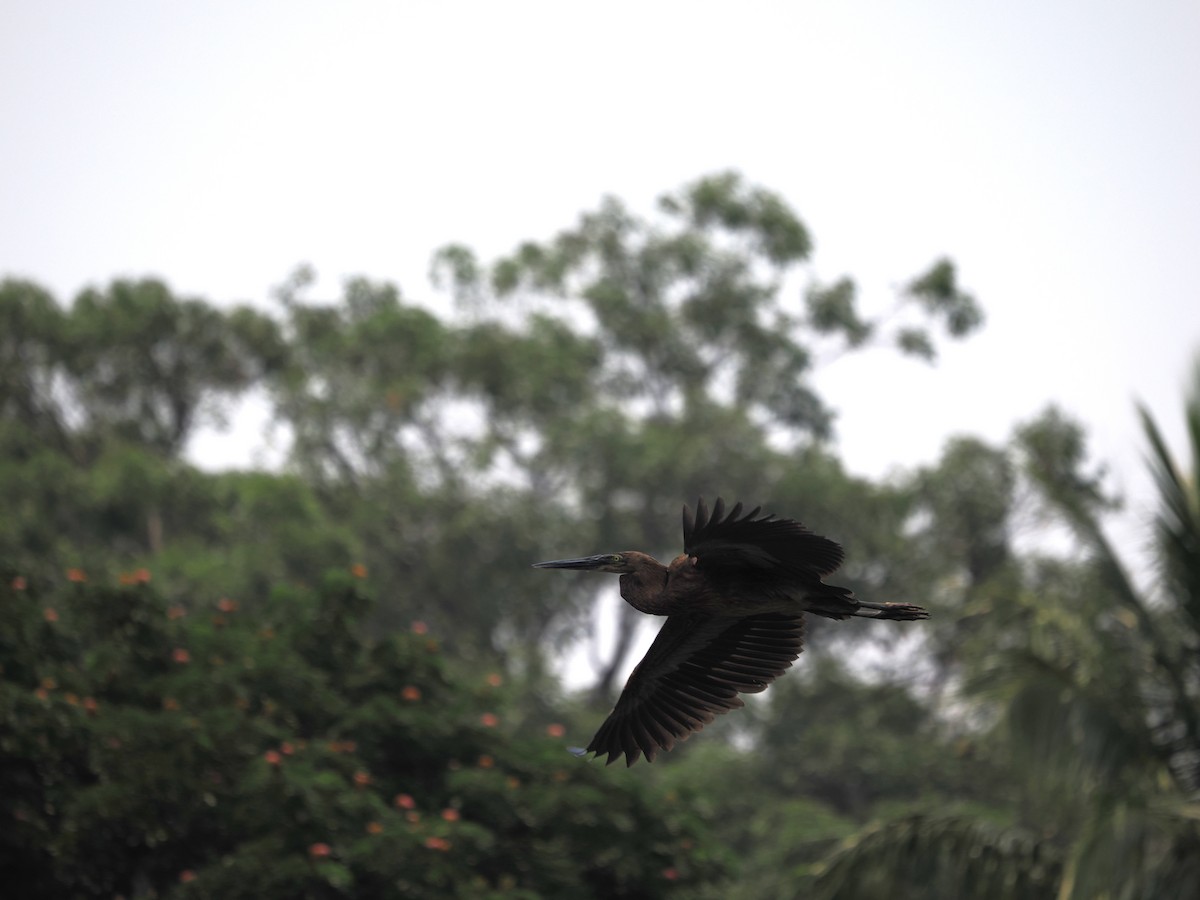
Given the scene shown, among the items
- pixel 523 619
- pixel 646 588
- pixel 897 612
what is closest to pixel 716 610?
pixel 646 588

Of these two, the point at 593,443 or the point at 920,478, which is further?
the point at 920,478

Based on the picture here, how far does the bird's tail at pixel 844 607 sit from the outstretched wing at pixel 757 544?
115 mm

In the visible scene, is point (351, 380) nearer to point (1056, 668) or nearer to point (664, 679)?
point (1056, 668)

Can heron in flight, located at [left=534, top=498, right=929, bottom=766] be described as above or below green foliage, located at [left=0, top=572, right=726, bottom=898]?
below

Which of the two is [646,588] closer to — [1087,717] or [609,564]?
[609,564]

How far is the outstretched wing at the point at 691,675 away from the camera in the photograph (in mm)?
6602

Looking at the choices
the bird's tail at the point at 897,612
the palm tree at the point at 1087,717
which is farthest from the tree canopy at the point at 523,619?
the bird's tail at the point at 897,612

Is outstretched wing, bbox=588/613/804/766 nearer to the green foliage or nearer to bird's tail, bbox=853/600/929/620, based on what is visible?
bird's tail, bbox=853/600/929/620

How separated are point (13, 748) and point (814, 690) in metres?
16.1

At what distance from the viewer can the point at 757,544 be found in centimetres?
559

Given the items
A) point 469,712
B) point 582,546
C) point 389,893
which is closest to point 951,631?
point 582,546

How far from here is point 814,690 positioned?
2520 cm

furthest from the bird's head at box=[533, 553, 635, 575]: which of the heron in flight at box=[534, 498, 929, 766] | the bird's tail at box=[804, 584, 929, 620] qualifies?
the bird's tail at box=[804, 584, 929, 620]

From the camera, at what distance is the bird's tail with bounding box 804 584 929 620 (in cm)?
576
